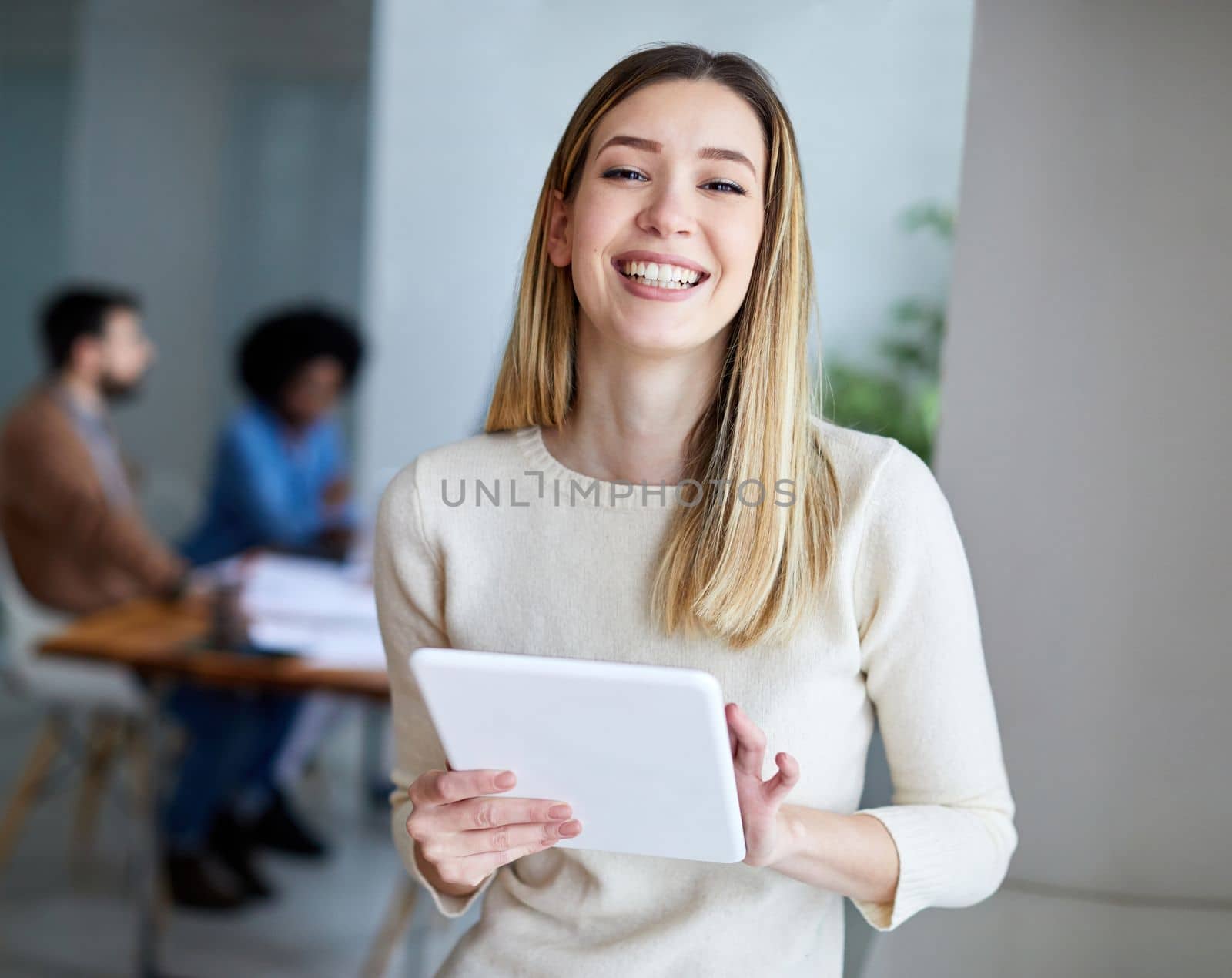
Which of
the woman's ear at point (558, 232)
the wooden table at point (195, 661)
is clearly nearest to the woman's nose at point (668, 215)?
the woman's ear at point (558, 232)

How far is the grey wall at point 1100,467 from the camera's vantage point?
1.02 metres

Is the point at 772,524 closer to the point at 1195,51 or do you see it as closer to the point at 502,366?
the point at 502,366

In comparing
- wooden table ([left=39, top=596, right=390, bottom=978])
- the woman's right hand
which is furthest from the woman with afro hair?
the woman's right hand

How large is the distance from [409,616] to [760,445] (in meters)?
0.37

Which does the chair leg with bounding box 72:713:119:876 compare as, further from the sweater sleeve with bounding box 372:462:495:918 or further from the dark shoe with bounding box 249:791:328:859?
the sweater sleeve with bounding box 372:462:495:918

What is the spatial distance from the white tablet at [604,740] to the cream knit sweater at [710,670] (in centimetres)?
14

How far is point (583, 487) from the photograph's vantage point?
110cm

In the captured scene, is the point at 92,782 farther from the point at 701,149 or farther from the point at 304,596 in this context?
the point at 701,149

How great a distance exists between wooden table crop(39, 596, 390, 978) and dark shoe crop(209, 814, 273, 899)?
14.3 inches

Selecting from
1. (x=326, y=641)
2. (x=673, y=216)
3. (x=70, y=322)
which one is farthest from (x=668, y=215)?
(x=70, y=322)

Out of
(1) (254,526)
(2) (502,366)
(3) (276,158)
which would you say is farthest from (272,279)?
(2) (502,366)

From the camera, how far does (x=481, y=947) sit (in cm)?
111

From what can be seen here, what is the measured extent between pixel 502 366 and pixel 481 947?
0.53 m

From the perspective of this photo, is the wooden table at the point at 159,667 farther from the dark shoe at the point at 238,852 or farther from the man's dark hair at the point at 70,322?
the man's dark hair at the point at 70,322
